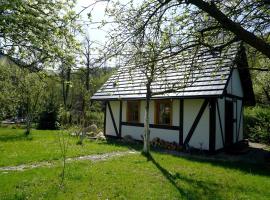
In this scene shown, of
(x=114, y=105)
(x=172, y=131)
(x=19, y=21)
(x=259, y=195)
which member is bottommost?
(x=259, y=195)

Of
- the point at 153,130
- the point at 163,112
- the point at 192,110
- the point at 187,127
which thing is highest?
the point at 192,110

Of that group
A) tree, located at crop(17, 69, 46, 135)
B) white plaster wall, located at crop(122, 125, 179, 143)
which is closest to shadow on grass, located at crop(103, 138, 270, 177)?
white plaster wall, located at crop(122, 125, 179, 143)

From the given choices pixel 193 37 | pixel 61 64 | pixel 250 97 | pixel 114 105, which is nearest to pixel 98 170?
pixel 61 64

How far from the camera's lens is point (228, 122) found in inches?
631

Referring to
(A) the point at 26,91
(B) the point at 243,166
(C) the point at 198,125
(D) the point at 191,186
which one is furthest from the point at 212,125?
(A) the point at 26,91

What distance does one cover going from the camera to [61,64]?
8930mm

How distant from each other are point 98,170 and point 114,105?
10210 millimetres

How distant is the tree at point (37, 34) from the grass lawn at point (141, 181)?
311cm

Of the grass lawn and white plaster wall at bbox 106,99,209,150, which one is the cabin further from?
the grass lawn

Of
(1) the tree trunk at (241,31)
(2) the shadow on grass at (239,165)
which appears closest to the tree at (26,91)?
(2) the shadow on grass at (239,165)

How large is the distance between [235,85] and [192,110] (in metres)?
3.22

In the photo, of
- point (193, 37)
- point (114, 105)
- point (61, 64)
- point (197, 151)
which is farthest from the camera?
point (114, 105)

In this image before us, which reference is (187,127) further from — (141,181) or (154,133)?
(141,181)

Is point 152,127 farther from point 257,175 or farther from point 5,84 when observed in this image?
point 5,84
